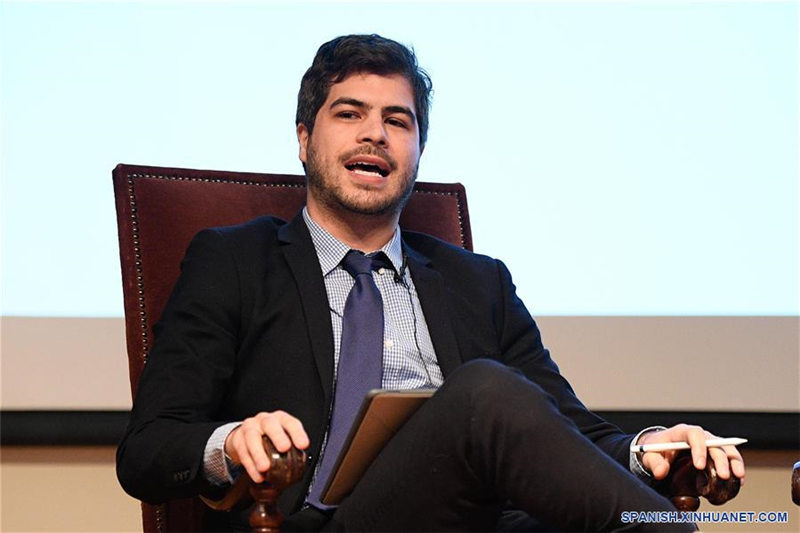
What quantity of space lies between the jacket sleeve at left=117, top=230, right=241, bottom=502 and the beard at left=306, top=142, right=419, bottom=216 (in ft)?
0.70

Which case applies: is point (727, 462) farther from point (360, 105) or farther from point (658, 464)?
point (360, 105)

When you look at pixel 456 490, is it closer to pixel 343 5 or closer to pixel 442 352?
pixel 442 352

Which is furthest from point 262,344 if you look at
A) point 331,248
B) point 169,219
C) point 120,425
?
point 120,425

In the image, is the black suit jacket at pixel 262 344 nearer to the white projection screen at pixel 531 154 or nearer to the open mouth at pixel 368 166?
the open mouth at pixel 368 166

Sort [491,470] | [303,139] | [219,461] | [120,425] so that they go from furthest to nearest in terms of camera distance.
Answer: [120,425] → [303,139] → [219,461] → [491,470]

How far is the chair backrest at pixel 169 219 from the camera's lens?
6.21 ft

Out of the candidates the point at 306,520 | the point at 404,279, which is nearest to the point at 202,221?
the point at 404,279

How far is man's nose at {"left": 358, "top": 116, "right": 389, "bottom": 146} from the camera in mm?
1960

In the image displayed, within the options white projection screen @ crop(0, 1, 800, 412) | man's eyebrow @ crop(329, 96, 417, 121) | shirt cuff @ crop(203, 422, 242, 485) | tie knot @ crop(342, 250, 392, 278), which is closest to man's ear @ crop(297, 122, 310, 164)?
man's eyebrow @ crop(329, 96, 417, 121)

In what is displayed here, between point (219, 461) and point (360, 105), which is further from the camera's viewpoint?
point (360, 105)

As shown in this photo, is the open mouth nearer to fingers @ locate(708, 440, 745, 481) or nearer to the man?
the man

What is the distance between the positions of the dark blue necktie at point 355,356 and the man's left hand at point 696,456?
42 centimetres

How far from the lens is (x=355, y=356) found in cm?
178

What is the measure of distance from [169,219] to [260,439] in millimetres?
721
